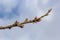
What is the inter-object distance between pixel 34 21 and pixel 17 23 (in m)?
0.36

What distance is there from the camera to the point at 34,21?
8.94 feet

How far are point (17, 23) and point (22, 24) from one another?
111mm

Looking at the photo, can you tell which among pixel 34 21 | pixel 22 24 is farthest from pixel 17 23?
pixel 34 21

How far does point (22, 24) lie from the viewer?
2.71 m

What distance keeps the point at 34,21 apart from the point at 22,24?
26 centimetres

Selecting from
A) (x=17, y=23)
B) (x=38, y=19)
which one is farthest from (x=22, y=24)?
(x=38, y=19)

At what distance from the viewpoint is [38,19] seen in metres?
2.81

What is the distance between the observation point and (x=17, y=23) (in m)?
2.72

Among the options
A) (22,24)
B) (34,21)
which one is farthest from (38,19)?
(22,24)

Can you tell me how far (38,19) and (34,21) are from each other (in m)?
0.13

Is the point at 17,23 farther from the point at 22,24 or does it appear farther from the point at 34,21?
the point at 34,21

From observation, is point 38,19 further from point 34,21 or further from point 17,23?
point 17,23

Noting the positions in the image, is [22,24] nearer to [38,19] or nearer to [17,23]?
[17,23]
